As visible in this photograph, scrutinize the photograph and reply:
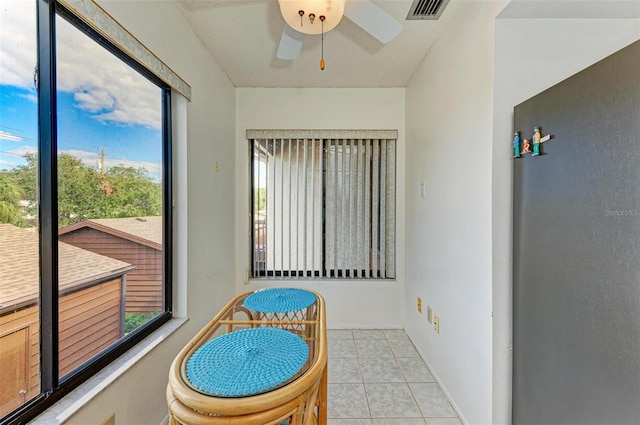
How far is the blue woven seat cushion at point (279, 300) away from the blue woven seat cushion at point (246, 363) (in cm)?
29

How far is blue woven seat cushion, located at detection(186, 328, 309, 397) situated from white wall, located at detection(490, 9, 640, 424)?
1.10 metres

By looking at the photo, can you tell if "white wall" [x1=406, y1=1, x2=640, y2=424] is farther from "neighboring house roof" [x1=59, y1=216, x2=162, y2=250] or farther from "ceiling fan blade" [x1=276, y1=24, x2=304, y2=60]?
"neighboring house roof" [x1=59, y1=216, x2=162, y2=250]

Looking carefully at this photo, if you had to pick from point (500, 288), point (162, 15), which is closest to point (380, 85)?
point (162, 15)

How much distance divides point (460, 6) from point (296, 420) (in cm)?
231

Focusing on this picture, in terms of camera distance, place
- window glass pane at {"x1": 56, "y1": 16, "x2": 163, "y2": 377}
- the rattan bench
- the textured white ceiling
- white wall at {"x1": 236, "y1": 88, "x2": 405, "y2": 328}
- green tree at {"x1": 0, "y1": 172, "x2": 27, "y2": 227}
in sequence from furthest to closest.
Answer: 1. white wall at {"x1": 236, "y1": 88, "x2": 405, "y2": 328}
2. the textured white ceiling
3. window glass pane at {"x1": 56, "y1": 16, "x2": 163, "y2": 377}
4. green tree at {"x1": 0, "y1": 172, "x2": 27, "y2": 227}
5. the rattan bench

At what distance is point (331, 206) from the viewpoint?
2.90 meters

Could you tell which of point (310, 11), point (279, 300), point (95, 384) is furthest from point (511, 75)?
point (95, 384)

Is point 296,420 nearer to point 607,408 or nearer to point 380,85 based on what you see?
point 607,408

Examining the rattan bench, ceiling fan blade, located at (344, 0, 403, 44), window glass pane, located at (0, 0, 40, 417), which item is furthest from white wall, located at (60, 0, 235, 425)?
ceiling fan blade, located at (344, 0, 403, 44)

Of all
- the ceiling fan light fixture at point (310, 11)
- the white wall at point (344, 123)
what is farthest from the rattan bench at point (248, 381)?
the white wall at point (344, 123)

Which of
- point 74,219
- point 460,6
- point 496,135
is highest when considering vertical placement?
point 460,6

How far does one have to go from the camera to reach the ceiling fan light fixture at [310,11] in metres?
1.30

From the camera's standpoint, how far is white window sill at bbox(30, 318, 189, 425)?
3.07 ft

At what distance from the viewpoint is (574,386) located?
3.21ft
